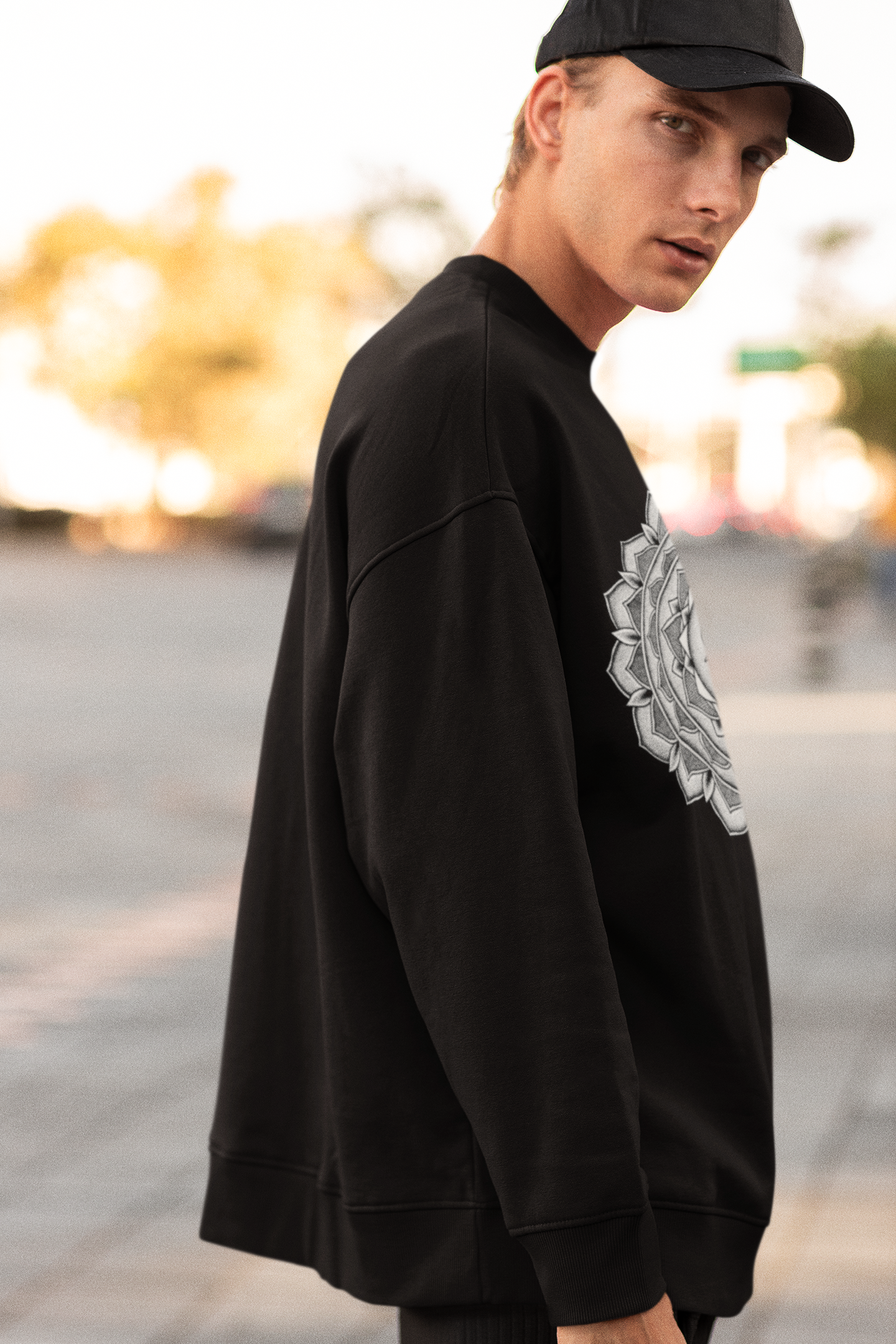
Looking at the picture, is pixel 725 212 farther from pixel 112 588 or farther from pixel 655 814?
pixel 112 588

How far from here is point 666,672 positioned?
4.83ft

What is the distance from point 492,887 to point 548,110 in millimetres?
685

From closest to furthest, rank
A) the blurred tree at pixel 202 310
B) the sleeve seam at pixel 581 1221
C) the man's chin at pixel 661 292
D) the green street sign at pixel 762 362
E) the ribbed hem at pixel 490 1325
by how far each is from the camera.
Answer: the sleeve seam at pixel 581 1221
the ribbed hem at pixel 490 1325
the man's chin at pixel 661 292
the blurred tree at pixel 202 310
the green street sign at pixel 762 362

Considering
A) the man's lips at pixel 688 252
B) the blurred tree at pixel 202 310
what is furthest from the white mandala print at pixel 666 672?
the blurred tree at pixel 202 310

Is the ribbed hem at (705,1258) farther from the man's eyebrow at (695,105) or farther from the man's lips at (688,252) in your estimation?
the man's eyebrow at (695,105)

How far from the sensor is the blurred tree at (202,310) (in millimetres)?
50375

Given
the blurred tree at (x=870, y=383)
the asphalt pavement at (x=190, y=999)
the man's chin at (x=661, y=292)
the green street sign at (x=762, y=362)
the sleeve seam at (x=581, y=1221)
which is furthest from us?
the green street sign at (x=762, y=362)

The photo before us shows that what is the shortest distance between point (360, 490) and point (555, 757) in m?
0.27

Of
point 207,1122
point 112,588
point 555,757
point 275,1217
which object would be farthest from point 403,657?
point 112,588

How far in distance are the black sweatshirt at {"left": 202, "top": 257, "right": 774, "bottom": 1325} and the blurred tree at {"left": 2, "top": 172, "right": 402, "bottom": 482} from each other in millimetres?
49367

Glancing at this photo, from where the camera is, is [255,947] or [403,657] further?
[255,947]

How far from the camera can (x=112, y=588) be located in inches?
1063

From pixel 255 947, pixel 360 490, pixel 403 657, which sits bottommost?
pixel 255 947

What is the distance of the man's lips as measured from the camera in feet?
4.75
